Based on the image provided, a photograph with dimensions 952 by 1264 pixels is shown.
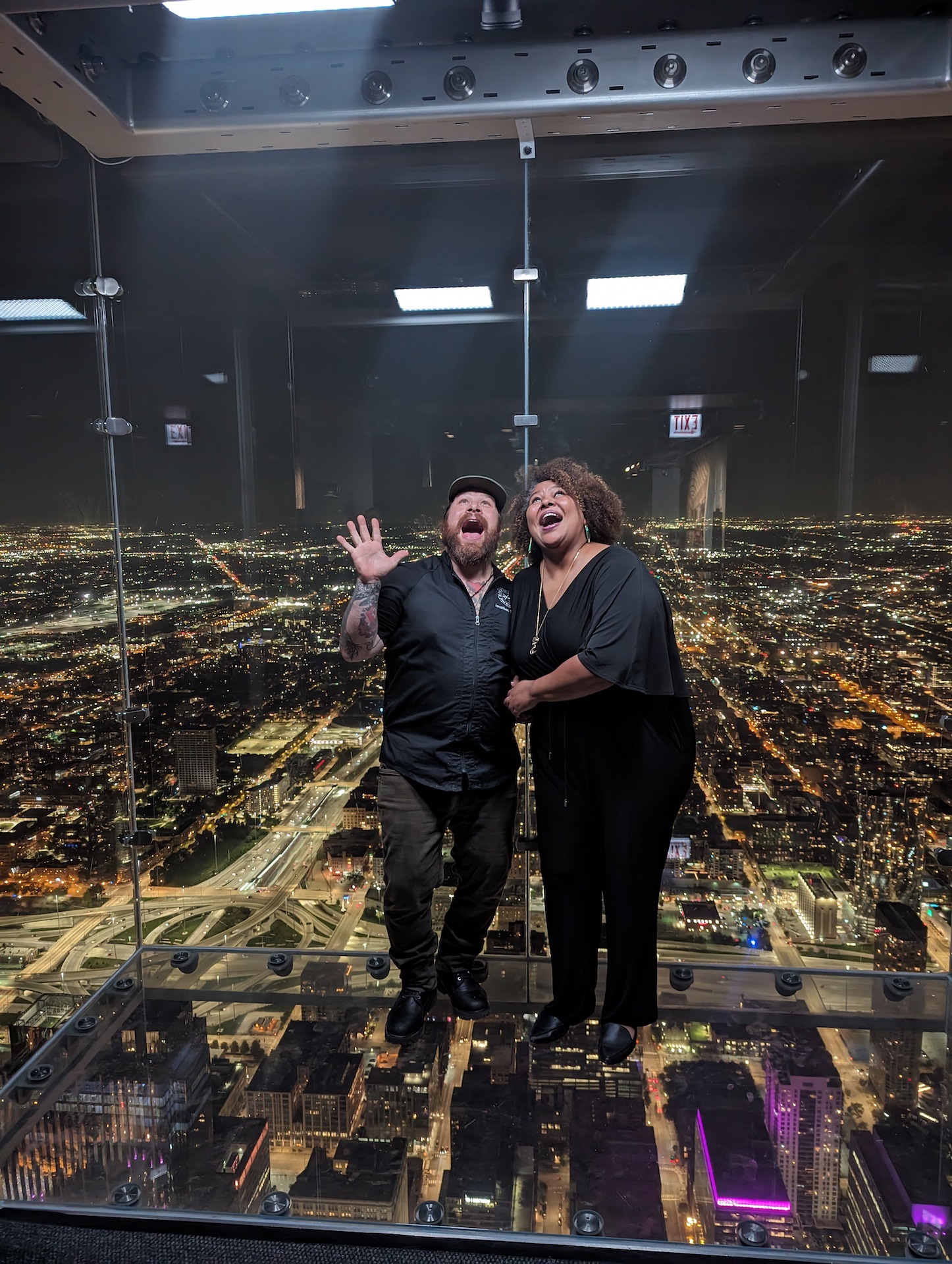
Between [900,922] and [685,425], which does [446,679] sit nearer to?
[685,425]

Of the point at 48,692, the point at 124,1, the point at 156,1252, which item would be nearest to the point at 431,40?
the point at 124,1

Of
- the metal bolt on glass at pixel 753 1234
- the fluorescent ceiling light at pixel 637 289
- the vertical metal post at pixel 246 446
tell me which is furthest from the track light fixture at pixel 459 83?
the metal bolt on glass at pixel 753 1234

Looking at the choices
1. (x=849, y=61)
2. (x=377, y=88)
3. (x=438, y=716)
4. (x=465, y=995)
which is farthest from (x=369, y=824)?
(x=849, y=61)

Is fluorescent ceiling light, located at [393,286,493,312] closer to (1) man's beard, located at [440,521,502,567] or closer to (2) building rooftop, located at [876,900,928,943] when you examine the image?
(1) man's beard, located at [440,521,502,567]

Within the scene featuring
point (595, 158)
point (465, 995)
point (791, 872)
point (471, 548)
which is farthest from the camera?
point (791, 872)

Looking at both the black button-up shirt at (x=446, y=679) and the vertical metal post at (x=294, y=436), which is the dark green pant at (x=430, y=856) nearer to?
the black button-up shirt at (x=446, y=679)
